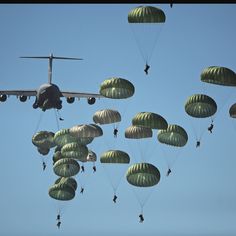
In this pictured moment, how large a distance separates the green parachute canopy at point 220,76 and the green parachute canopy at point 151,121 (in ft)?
19.5

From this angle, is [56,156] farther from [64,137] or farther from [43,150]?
[43,150]

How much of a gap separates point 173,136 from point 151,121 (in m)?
5.95

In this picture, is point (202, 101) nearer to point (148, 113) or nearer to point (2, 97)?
point (148, 113)

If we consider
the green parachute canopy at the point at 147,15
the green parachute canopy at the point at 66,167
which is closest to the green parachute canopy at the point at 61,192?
the green parachute canopy at the point at 66,167

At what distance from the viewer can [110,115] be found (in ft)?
245

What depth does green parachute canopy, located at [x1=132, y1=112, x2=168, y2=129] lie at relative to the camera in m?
66.7

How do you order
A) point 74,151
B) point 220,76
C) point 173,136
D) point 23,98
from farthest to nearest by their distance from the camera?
1. point 23,98
2. point 74,151
3. point 173,136
4. point 220,76

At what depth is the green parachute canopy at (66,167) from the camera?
74231 mm

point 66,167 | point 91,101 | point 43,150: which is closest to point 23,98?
point 91,101

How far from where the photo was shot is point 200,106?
69688 millimetres

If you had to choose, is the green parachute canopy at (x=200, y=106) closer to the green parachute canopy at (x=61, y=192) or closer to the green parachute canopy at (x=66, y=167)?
the green parachute canopy at (x=66, y=167)

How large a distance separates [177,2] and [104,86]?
74.2 feet

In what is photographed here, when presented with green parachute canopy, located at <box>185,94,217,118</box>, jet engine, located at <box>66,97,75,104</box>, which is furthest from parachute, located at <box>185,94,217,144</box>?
jet engine, located at <box>66,97,75,104</box>

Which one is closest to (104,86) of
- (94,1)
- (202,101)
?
(202,101)
